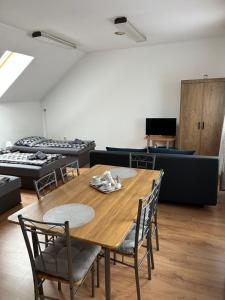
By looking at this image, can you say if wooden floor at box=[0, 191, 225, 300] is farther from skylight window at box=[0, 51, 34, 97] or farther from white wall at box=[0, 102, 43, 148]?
skylight window at box=[0, 51, 34, 97]

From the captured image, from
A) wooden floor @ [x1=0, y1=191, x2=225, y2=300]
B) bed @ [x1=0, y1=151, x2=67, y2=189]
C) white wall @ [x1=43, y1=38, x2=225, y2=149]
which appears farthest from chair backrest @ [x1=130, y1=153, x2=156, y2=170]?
white wall @ [x1=43, y1=38, x2=225, y2=149]

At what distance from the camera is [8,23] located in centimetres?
358

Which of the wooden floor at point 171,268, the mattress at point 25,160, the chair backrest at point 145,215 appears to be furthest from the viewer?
the mattress at point 25,160

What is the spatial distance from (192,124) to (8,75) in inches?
167

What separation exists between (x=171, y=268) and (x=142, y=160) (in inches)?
57.6

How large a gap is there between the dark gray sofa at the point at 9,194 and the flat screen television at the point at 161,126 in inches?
129

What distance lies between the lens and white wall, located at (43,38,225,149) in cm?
525

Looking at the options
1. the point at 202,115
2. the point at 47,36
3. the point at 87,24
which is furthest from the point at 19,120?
the point at 202,115

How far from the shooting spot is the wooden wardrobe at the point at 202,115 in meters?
4.70

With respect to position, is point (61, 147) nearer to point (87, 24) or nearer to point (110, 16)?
point (87, 24)

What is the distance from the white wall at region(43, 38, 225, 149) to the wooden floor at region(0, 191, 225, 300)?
336 centimetres

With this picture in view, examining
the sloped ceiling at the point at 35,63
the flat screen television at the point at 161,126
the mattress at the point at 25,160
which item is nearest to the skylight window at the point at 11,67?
the sloped ceiling at the point at 35,63

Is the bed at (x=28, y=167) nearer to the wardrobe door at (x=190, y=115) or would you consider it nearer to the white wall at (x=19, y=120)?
the white wall at (x=19, y=120)

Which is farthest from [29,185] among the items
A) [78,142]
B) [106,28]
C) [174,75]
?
[174,75]
